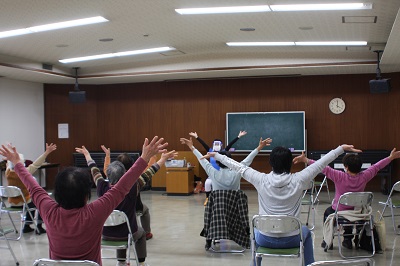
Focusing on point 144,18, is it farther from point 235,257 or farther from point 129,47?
point 235,257

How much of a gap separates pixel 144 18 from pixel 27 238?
367cm

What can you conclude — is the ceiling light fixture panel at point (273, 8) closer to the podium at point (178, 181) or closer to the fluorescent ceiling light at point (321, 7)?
the fluorescent ceiling light at point (321, 7)

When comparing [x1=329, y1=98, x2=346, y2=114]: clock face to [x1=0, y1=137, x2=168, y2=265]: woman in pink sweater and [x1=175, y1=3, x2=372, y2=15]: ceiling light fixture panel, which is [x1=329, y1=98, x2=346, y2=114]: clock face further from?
[x1=0, y1=137, x2=168, y2=265]: woman in pink sweater

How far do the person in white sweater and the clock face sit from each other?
8.13m

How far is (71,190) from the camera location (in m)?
2.56

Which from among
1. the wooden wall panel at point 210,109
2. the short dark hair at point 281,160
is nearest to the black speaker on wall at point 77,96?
the wooden wall panel at point 210,109

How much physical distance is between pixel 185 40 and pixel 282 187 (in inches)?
232

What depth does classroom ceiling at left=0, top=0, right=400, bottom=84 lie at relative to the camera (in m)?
6.59

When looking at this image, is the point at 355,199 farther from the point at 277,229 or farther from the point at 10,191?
the point at 10,191

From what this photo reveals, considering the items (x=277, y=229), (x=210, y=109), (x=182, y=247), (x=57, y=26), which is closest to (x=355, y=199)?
(x=277, y=229)

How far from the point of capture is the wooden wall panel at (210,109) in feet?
38.8

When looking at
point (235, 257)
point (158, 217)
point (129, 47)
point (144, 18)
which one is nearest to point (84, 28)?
point (144, 18)

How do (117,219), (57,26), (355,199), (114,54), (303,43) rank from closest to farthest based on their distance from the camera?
1. (117,219)
2. (355,199)
3. (57,26)
4. (303,43)
5. (114,54)

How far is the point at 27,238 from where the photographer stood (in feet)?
23.6
